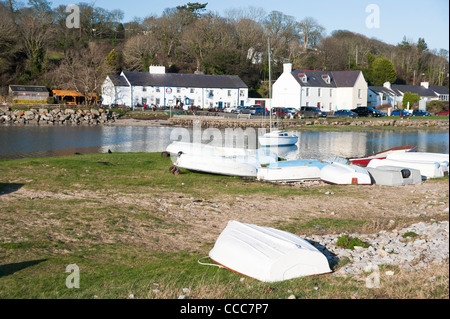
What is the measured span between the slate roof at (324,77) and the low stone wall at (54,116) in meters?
30.9

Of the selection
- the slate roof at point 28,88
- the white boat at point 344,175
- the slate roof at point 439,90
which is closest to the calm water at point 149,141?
the white boat at point 344,175

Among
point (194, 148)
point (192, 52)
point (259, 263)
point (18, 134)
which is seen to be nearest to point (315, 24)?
point (192, 52)

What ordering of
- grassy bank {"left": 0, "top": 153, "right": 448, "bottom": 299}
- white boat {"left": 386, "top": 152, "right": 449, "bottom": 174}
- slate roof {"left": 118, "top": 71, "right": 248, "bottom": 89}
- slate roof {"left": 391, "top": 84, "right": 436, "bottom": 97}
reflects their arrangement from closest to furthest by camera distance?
grassy bank {"left": 0, "top": 153, "right": 448, "bottom": 299} < white boat {"left": 386, "top": 152, "right": 449, "bottom": 174} < slate roof {"left": 118, "top": 71, "right": 248, "bottom": 89} < slate roof {"left": 391, "top": 84, "right": 436, "bottom": 97}

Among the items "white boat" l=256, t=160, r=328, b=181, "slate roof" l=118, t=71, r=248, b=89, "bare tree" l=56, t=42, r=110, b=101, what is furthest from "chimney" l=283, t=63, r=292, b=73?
"white boat" l=256, t=160, r=328, b=181

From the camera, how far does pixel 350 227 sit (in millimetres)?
12477

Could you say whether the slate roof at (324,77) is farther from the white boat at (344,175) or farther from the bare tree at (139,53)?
the white boat at (344,175)

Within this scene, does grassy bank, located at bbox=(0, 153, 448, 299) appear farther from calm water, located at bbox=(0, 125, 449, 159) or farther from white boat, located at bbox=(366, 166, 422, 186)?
calm water, located at bbox=(0, 125, 449, 159)

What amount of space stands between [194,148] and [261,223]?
37.1 ft

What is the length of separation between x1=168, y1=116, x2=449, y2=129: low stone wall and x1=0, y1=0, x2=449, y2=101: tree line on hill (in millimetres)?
19326

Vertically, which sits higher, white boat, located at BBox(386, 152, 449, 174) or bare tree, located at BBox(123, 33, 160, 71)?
bare tree, located at BBox(123, 33, 160, 71)

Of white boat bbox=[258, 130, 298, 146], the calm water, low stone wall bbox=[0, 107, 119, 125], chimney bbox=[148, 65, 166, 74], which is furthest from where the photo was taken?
chimney bbox=[148, 65, 166, 74]

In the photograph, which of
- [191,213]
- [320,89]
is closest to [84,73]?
[320,89]

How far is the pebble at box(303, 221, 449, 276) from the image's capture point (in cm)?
888
